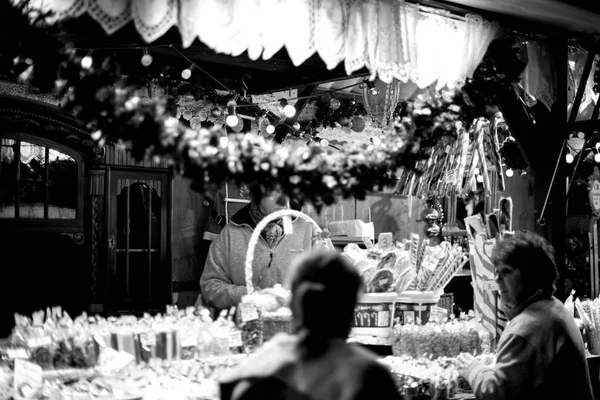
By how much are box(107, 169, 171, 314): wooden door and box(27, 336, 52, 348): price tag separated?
3556 mm

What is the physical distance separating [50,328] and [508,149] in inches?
197

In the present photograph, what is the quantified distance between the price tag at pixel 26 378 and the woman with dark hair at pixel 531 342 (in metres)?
1.73

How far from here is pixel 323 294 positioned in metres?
1.71

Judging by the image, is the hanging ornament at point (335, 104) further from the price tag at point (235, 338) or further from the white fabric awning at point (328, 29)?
the price tag at point (235, 338)

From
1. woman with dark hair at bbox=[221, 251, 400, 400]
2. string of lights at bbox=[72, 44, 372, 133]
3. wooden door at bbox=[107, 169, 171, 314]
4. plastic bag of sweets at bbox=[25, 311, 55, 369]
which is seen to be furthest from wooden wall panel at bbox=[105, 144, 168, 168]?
woman with dark hair at bbox=[221, 251, 400, 400]

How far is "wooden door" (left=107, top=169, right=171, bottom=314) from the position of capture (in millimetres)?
6398

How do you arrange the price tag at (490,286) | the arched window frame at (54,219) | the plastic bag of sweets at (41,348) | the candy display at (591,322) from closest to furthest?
the plastic bag of sweets at (41,348) < the price tag at (490,286) < the candy display at (591,322) < the arched window frame at (54,219)

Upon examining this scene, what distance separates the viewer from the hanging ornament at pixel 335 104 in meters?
6.50

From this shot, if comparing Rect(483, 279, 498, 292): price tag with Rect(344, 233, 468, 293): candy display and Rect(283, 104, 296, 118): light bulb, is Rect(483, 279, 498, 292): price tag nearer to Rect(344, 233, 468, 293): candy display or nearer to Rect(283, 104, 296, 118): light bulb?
Rect(344, 233, 468, 293): candy display

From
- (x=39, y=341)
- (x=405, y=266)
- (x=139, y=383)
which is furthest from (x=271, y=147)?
(x=405, y=266)

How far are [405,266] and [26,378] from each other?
204 cm

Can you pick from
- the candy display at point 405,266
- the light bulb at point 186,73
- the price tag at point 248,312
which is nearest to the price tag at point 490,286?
the candy display at point 405,266

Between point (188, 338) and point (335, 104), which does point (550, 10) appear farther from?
point (335, 104)

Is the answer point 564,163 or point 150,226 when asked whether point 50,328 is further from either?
point 150,226
